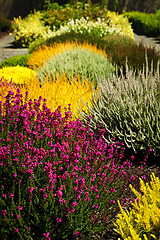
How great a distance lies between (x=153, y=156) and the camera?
3.58m

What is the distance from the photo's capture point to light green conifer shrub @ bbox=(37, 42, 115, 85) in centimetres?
609

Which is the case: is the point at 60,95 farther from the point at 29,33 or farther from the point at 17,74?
the point at 29,33

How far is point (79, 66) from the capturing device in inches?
246

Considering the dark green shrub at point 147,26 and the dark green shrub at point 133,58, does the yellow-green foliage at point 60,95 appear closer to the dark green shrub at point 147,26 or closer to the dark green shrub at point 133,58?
the dark green shrub at point 133,58

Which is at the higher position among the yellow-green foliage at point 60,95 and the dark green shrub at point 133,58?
the dark green shrub at point 133,58

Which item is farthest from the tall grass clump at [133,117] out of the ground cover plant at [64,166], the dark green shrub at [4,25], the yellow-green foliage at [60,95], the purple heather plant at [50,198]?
the dark green shrub at [4,25]

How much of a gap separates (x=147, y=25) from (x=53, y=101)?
17.0 metres

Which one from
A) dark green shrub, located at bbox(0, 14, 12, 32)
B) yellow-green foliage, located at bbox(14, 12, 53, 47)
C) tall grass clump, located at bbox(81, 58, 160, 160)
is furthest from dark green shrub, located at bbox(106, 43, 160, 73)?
dark green shrub, located at bbox(0, 14, 12, 32)

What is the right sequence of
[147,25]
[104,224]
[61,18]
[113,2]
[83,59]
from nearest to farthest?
[104,224], [83,59], [61,18], [147,25], [113,2]

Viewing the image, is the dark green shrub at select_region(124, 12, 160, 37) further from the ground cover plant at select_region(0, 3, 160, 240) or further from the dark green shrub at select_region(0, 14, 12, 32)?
the ground cover plant at select_region(0, 3, 160, 240)

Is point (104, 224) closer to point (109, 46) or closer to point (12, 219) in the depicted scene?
point (12, 219)

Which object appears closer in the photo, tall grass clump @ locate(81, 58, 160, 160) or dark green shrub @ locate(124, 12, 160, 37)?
tall grass clump @ locate(81, 58, 160, 160)


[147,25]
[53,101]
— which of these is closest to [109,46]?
[53,101]

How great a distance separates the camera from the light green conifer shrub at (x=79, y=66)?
6093 mm
